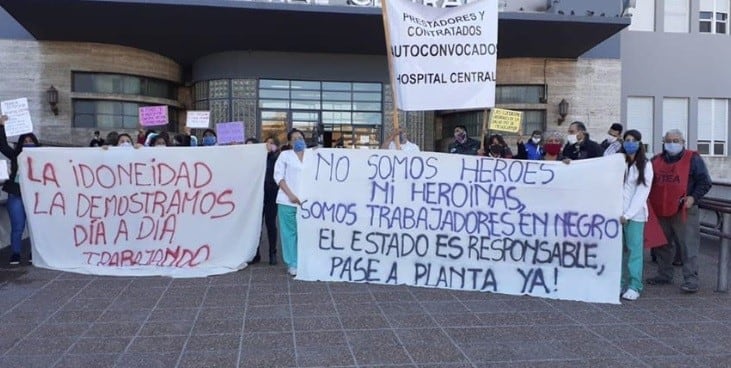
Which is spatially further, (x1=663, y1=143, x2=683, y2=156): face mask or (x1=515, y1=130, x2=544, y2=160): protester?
(x1=515, y1=130, x2=544, y2=160): protester

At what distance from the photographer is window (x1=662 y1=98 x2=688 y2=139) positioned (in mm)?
22263

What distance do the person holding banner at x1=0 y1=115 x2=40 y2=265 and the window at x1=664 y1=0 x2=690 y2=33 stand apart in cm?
2193

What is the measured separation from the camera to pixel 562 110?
20.0 metres

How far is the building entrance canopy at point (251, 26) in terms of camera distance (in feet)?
51.7

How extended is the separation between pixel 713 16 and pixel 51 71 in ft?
76.7

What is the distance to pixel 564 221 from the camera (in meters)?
6.52

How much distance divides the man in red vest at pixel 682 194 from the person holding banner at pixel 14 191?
A: 311 inches

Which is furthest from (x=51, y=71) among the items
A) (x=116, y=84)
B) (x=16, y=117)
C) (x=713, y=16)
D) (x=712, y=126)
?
(x=713, y=16)

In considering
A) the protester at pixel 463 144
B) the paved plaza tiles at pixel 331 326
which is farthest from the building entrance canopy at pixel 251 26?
the paved plaza tiles at pixel 331 326

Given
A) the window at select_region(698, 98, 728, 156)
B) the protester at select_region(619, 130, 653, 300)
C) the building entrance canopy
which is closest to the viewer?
the protester at select_region(619, 130, 653, 300)

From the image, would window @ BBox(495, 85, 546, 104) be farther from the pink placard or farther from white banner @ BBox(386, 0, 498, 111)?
white banner @ BBox(386, 0, 498, 111)

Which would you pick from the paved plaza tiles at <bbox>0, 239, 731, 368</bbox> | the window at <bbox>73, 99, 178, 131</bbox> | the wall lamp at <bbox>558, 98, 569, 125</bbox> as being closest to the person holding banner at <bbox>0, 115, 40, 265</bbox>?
the paved plaza tiles at <bbox>0, 239, 731, 368</bbox>

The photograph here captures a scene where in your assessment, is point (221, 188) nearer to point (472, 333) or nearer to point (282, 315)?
point (282, 315)

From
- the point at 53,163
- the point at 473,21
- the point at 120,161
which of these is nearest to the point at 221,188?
the point at 120,161
